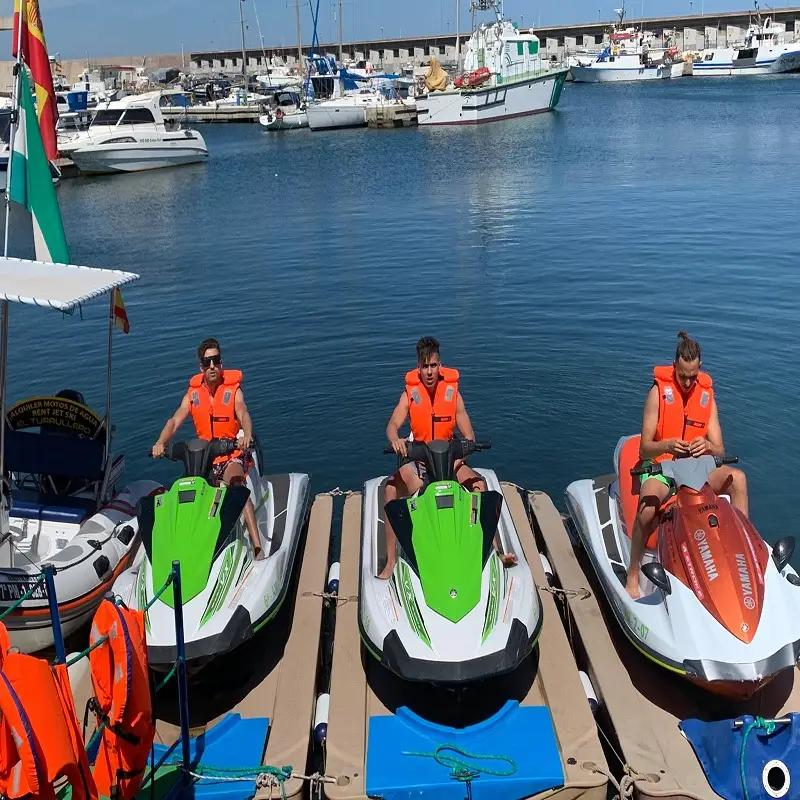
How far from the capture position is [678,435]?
6.54m

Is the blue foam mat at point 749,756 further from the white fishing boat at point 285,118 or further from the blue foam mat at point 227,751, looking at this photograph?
the white fishing boat at point 285,118

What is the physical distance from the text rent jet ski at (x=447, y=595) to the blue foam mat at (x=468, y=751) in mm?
331

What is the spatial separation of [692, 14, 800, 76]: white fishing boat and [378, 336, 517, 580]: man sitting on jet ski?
3633 inches

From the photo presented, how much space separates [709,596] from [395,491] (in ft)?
8.19

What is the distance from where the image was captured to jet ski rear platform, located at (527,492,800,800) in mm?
4852

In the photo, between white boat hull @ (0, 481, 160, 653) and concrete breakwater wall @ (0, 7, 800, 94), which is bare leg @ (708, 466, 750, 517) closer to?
white boat hull @ (0, 481, 160, 653)

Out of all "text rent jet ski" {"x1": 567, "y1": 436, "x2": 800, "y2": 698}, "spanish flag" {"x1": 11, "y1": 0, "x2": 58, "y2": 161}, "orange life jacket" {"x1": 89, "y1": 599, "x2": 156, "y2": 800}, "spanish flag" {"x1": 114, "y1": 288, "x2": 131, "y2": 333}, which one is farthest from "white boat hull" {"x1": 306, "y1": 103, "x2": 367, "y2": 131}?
"orange life jacket" {"x1": 89, "y1": 599, "x2": 156, "y2": 800}

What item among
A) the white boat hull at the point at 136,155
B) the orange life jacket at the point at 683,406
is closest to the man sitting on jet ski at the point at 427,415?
the orange life jacket at the point at 683,406

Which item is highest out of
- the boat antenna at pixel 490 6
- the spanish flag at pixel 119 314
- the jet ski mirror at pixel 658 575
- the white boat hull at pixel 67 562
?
the boat antenna at pixel 490 6

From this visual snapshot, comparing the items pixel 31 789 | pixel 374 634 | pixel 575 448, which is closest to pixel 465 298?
pixel 575 448

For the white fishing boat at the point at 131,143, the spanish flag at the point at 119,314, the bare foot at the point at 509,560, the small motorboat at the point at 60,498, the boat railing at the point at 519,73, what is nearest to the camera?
the bare foot at the point at 509,560

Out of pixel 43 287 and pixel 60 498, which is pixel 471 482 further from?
pixel 60 498

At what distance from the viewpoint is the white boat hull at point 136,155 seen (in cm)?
3978

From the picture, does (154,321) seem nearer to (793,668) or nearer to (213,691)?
(213,691)
